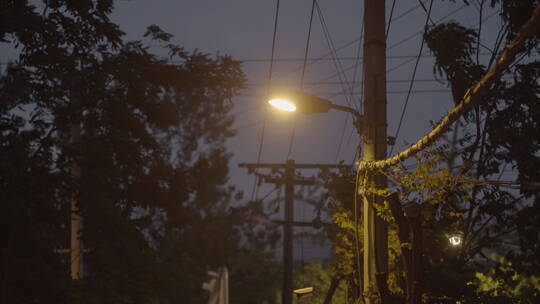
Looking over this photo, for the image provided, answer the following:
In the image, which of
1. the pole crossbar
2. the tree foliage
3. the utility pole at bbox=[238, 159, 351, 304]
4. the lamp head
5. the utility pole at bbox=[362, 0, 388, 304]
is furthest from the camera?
the utility pole at bbox=[238, 159, 351, 304]

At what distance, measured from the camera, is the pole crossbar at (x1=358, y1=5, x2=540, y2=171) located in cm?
294

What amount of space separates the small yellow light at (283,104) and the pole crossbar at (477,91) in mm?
1233

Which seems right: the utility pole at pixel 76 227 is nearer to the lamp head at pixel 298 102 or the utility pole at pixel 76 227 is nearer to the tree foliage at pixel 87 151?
the tree foliage at pixel 87 151

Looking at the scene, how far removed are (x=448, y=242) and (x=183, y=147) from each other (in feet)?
94.2

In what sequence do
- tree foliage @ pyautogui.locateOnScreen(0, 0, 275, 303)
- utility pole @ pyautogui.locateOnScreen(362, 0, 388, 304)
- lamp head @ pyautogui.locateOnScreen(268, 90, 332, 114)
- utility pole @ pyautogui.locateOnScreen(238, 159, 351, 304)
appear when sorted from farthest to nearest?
1. utility pole @ pyautogui.locateOnScreen(238, 159, 351, 304)
2. tree foliage @ pyautogui.locateOnScreen(0, 0, 275, 303)
3. lamp head @ pyautogui.locateOnScreen(268, 90, 332, 114)
4. utility pole @ pyautogui.locateOnScreen(362, 0, 388, 304)

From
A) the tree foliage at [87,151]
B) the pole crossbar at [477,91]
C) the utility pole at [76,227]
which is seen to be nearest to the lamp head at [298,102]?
the pole crossbar at [477,91]

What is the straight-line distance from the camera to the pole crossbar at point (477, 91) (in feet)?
9.64

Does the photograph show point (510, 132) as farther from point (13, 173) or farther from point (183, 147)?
point (183, 147)

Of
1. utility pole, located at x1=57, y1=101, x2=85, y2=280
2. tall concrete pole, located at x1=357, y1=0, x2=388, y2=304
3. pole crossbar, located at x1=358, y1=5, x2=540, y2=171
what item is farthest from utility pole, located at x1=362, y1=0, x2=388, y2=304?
utility pole, located at x1=57, y1=101, x2=85, y2=280

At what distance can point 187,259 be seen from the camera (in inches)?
1238

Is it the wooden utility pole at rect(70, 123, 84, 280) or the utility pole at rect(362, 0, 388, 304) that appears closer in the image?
the utility pole at rect(362, 0, 388, 304)

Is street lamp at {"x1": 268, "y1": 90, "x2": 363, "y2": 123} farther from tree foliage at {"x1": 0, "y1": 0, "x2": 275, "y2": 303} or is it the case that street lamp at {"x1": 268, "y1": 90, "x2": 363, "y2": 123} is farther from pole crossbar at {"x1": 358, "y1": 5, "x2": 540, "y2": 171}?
tree foliage at {"x1": 0, "y1": 0, "x2": 275, "y2": 303}

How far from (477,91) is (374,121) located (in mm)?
2861

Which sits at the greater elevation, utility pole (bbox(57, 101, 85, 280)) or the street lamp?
the street lamp
